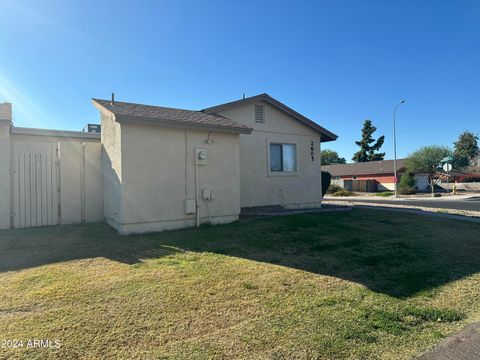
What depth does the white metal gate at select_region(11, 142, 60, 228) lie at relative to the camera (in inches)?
323

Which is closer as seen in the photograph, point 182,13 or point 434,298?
point 434,298

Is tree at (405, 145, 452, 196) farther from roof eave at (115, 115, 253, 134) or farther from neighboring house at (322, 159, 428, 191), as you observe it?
roof eave at (115, 115, 253, 134)

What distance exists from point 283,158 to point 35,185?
8756mm

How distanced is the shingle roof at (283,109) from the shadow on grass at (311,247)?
459 cm

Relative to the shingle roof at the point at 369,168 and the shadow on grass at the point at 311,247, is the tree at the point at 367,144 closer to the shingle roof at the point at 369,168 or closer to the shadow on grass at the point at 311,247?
the shingle roof at the point at 369,168

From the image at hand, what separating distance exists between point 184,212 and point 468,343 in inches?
266

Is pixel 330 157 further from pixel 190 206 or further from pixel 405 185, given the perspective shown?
pixel 190 206

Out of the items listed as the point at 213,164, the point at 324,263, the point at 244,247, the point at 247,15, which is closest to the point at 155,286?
the point at 244,247

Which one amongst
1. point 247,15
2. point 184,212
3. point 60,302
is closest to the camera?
point 60,302

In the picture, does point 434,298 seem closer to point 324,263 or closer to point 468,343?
point 468,343

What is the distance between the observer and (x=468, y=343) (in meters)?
3.14

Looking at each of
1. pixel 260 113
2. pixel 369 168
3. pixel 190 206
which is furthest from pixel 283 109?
pixel 369 168

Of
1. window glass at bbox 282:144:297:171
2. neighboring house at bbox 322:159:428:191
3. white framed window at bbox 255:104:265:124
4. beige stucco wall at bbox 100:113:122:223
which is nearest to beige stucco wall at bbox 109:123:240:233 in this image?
beige stucco wall at bbox 100:113:122:223

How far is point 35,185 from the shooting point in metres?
8.41
